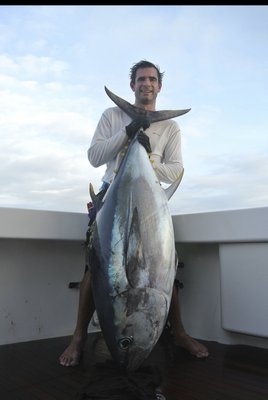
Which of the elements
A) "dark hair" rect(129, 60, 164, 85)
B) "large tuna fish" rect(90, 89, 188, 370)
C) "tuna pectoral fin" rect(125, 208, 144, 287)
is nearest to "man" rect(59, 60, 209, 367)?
"dark hair" rect(129, 60, 164, 85)

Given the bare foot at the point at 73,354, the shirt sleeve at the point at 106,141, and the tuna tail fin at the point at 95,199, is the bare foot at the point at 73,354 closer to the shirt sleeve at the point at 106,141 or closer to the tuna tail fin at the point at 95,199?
the tuna tail fin at the point at 95,199

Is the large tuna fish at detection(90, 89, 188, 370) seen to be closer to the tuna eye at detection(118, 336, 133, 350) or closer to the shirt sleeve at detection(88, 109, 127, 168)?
the tuna eye at detection(118, 336, 133, 350)

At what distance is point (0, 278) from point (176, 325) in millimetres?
1141

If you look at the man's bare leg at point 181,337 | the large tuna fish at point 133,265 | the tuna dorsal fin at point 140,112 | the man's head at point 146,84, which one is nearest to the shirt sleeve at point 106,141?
the tuna dorsal fin at point 140,112

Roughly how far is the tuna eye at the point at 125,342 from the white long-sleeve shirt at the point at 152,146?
3.30ft

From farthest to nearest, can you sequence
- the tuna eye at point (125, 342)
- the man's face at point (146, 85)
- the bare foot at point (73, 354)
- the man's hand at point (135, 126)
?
the man's face at point (146, 85), the man's hand at point (135, 126), the bare foot at point (73, 354), the tuna eye at point (125, 342)

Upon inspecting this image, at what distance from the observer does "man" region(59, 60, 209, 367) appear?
213cm

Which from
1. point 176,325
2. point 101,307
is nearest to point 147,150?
point 101,307

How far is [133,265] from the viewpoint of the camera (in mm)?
1626

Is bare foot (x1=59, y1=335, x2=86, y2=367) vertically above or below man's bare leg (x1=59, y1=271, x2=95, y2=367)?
below

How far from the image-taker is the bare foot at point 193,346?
212 cm

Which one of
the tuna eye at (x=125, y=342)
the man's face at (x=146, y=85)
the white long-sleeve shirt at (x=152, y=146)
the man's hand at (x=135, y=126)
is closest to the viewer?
the tuna eye at (x=125, y=342)

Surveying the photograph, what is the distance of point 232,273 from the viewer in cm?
227

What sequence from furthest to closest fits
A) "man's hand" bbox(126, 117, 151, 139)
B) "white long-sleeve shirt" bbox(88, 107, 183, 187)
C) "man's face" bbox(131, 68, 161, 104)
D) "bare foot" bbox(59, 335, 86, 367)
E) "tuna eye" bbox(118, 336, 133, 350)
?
"man's face" bbox(131, 68, 161, 104) → "white long-sleeve shirt" bbox(88, 107, 183, 187) → "man's hand" bbox(126, 117, 151, 139) → "bare foot" bbox(59, 335, 86, 367) → "tuna eye" bbox(118, 336, 133, 350)
